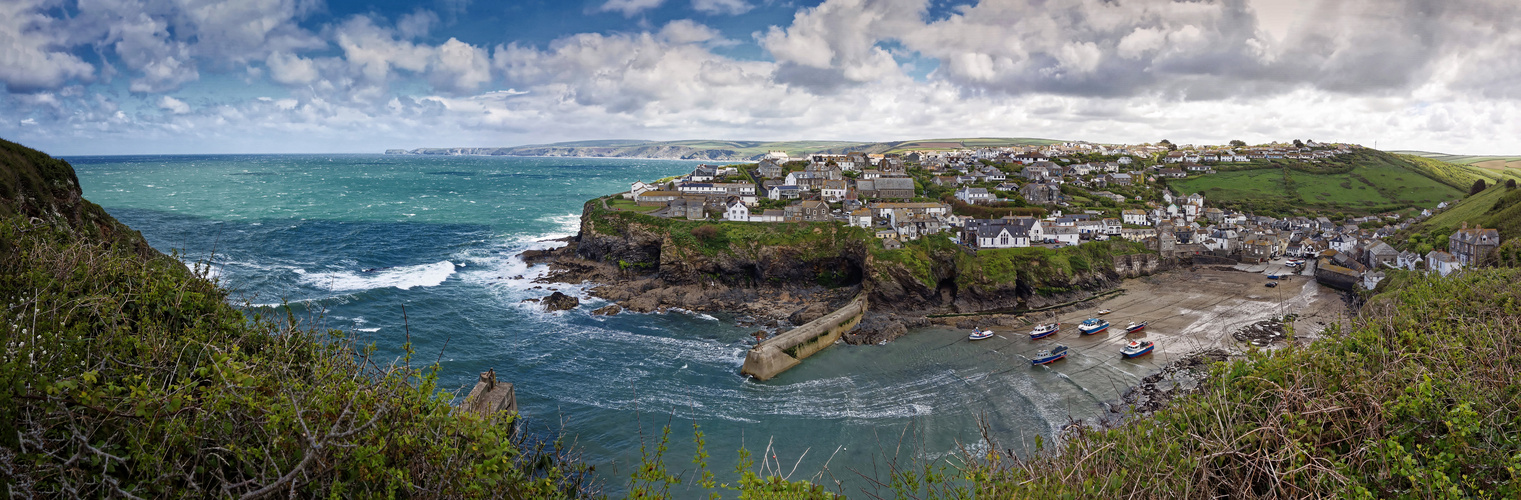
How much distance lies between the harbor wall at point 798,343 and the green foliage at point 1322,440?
22.8 meters

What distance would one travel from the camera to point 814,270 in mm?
50344

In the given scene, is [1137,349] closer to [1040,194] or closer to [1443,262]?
[1443,262]

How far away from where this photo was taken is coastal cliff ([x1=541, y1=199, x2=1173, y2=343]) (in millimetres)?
44906

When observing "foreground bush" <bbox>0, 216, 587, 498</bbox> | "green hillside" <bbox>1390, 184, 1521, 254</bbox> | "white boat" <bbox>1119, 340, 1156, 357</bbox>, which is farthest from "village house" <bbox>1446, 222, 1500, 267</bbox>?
"foreground bush" <bbox>0, 216, 587, 498</bbox>

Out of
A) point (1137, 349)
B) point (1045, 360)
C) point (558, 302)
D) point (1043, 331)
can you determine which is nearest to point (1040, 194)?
point (1043, 331)

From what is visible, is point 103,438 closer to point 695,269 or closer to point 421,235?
point 695,269

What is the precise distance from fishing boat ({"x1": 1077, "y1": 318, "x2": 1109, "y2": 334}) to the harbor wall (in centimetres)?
1352

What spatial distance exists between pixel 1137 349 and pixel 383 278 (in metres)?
51.1

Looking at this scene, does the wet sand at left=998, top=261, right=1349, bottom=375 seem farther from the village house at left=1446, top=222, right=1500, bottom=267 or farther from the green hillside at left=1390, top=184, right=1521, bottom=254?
the green hillside at left=1390, top=184, right=1521, bottom=254

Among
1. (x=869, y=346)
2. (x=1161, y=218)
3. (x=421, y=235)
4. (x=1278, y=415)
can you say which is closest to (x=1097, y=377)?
(x=869, y=346)

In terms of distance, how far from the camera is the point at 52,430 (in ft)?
19.0

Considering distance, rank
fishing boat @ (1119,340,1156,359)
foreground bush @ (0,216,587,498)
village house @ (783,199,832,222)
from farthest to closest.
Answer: village house @ (783,199,832,222) → fishing boat @ (1119,340,1156,359) → foreground bush @ (0,216,587,498)

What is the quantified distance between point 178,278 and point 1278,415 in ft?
59.2

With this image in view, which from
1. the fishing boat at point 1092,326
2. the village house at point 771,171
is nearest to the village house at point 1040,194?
the village house at point 771,171
